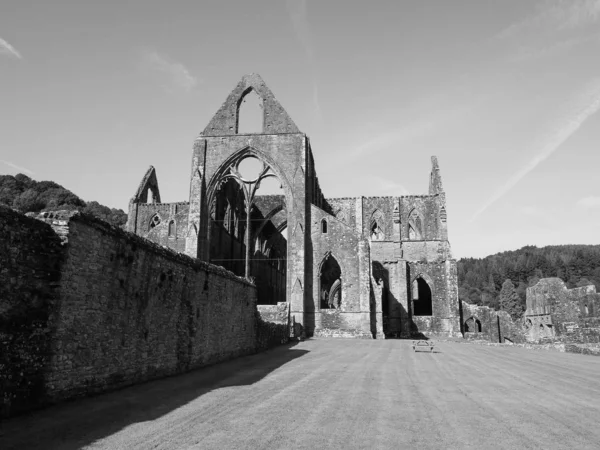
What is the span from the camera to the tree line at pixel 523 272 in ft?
316

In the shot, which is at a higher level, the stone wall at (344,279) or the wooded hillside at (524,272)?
the wooded hillside at (524,272)

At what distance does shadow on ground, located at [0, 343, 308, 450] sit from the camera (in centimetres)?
523

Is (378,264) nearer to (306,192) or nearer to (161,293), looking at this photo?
(306,192)

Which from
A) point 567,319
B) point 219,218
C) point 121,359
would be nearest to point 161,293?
point 121,359

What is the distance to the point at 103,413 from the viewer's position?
655 cm

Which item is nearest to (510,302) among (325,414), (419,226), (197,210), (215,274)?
(419,226)

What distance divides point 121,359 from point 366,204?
128ft

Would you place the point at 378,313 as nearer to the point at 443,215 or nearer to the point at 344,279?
the point at 344,279

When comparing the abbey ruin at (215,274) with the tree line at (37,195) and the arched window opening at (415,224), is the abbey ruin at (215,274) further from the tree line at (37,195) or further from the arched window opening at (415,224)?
the tree line at (37,195)

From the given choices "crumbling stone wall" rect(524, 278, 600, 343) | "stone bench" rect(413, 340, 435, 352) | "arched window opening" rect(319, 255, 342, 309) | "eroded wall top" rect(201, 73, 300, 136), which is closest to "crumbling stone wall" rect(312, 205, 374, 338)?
"eroded wall top" rect(201, 73, 300, 136)

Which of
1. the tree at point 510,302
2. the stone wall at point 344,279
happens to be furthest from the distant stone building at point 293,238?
the tree at point 510,302

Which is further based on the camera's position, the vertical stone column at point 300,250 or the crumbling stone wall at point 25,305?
the vertical stone column at point 300,250

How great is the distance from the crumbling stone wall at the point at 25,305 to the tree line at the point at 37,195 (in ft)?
195

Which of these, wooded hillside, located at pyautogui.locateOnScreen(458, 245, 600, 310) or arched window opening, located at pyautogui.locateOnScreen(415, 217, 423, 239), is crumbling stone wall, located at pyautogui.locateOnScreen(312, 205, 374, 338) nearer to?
arched window opening, located at pyautogui.locateOnScreen(415, 217, 423, 239)
